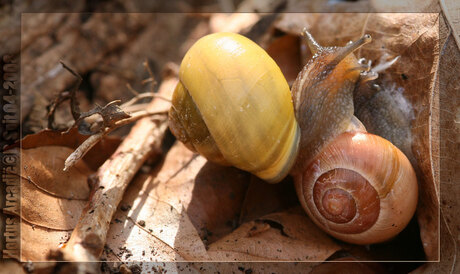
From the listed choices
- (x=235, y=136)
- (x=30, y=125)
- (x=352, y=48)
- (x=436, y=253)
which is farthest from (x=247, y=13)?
(x=436, y=253)

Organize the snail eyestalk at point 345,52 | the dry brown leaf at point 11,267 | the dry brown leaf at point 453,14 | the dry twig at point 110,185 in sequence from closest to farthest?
the dry brown leaf at point 11,267 → the dry twig at point 110,185 → the dry brown leaf at point 453,14 → the snail eyestalk at point 345,52

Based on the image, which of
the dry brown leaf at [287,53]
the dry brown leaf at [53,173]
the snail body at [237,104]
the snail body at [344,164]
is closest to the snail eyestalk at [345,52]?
the snail body at [344,164]

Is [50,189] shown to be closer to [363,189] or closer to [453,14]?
[363,189]

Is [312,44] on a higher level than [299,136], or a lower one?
higher

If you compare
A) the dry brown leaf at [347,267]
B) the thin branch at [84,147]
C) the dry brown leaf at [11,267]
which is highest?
the thin branch at [84,147]

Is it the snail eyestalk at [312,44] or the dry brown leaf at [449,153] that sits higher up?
the snail eyestalk at [312,44]

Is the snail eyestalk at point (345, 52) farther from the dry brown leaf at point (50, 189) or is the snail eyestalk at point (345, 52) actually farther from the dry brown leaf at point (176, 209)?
the dry brown leaf at point (50, 189)

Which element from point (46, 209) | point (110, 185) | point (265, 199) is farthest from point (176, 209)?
point (46, 209)

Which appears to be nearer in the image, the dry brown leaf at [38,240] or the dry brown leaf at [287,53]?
the dry brown leaf at [38,240]
